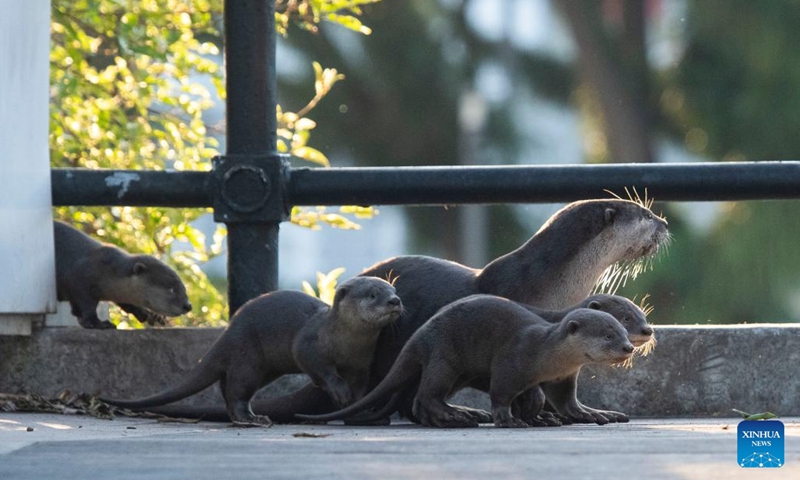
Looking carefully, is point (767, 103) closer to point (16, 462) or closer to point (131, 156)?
point (131, 156)

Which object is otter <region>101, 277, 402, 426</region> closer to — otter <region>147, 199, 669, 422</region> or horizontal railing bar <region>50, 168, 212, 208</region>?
otter <region>147, 199, 669, 422</region>

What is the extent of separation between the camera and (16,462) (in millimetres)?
2520

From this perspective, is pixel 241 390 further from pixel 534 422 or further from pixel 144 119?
pixel 144 119

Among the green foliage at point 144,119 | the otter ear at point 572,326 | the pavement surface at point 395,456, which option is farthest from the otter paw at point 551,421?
the green foliage at point 144,119

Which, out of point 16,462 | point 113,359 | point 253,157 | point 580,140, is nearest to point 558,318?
→ point 253,157

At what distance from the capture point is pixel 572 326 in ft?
12.1

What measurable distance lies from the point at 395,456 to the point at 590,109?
21.0 meters

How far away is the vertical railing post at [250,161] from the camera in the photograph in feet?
14.3

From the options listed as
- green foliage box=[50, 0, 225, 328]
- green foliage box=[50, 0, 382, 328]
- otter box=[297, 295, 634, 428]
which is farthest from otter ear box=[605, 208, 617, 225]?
green foliage box=[50, 0, 225, 328]

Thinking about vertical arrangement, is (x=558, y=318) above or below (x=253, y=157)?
below

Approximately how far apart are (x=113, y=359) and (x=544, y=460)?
230 cm

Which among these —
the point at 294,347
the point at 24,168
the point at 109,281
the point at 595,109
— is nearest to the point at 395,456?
the point at 294,347

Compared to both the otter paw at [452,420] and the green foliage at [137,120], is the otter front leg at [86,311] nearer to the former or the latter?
the green foliage at [137,120]

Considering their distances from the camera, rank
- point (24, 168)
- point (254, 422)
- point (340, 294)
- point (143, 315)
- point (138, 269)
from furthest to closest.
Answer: point (143, 315)
point (138, 269)
point (24, 168)
point (340, 294)
point (254, 422)
